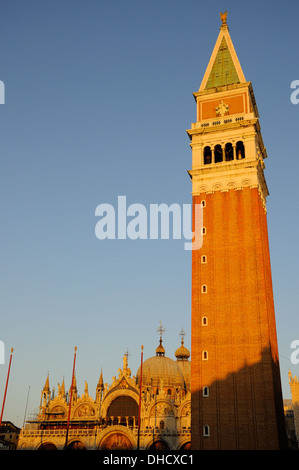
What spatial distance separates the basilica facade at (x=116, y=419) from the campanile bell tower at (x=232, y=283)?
15.1 m

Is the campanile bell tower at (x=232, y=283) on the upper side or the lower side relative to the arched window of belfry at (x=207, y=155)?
lower

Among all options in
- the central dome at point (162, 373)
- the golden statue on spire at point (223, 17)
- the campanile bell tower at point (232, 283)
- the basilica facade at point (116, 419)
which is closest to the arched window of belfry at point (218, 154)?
the campanile bell tower at point (232, 283)

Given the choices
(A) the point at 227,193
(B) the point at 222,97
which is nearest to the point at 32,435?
(A) the point at 227,193

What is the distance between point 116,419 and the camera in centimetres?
7938

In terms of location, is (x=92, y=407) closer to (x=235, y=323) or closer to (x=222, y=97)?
(x=235, y=323)

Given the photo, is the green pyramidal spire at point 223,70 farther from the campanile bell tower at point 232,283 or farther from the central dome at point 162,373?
the central dome at point 162,373

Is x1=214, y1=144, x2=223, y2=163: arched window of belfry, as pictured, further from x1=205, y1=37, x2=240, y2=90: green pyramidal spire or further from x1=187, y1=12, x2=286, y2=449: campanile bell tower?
x1=205, y1=37, x2=240, y2=90: green pyramidal spire

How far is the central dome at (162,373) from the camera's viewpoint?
9181 cm

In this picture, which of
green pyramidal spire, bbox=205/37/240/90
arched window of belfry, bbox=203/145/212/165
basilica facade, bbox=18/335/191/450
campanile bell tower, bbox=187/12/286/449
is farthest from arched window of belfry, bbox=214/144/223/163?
basilica facade, bbox=18/335/191/450

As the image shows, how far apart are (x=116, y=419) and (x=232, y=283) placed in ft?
116

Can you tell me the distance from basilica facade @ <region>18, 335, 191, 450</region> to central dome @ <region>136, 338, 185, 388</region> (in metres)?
0.23

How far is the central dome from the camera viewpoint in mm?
91812

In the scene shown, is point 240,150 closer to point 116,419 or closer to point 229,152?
point 229,152
